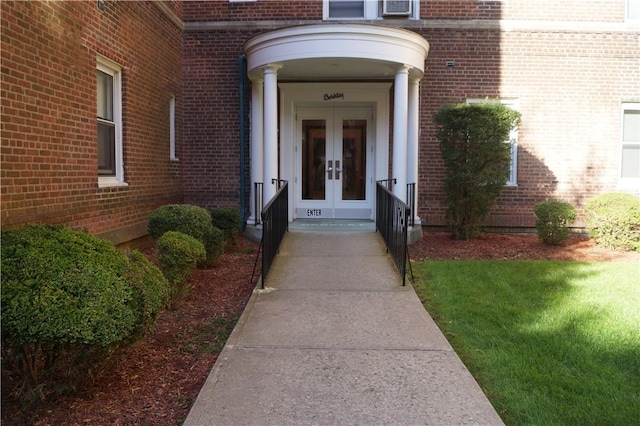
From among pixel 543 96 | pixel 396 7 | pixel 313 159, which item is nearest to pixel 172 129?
pixel 313 159

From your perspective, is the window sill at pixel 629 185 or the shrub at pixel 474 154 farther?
the window sill at pixel 629 185

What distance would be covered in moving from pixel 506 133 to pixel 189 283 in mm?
5832

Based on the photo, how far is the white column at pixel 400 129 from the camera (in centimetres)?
945

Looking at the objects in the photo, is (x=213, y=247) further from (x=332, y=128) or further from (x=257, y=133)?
(x=332, y=128)

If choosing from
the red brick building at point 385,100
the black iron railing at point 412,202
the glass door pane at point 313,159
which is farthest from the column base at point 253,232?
the black iron railing at point 412,202

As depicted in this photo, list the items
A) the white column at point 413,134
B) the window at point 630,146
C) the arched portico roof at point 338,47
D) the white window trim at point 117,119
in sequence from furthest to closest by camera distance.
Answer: the window at point 630,146 → the white column at point 413,134 → the arched portico roof at point 338,47 → the white window trim at point 117,119

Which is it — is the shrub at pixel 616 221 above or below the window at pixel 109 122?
below

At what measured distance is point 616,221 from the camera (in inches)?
372

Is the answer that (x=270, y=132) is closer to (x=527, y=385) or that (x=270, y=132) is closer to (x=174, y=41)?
(x=174, y=41)

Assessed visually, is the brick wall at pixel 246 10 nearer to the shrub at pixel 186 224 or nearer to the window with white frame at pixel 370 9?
the window with white frame at pixel 370 9

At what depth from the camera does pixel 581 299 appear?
20.3 ft

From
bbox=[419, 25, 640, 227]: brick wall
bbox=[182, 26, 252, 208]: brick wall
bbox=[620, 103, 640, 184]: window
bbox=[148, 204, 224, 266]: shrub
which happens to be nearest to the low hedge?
bbox=[148, 204, 224, 266]: shrub

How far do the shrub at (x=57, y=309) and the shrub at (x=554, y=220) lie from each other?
7.99 meters

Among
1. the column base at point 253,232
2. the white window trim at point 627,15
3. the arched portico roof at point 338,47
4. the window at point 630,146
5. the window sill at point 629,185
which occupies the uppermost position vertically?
the white window trim at point 627,15
